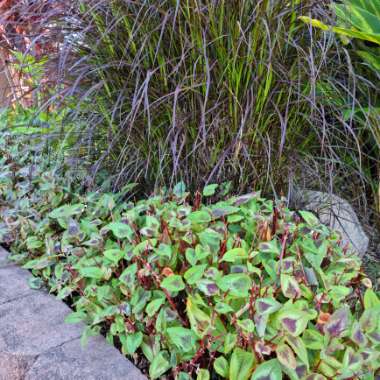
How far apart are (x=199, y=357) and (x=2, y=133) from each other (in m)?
1.86

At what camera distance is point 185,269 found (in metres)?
1.11

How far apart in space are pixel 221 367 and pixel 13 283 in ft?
2.62

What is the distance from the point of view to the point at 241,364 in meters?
0.90

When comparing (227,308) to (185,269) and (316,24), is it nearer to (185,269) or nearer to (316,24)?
(185,269)

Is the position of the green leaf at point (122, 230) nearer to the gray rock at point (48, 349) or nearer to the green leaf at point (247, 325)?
the gray rock at point (48, 349)

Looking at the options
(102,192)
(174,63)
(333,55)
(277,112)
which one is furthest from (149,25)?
(333,55)

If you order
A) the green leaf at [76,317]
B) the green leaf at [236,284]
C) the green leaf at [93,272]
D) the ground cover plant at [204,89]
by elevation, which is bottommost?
the green leaf at [76,317]

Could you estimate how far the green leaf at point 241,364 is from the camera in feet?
2.90

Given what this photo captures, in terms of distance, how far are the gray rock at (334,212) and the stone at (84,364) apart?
89 centimetres

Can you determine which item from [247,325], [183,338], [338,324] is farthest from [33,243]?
[338,324]

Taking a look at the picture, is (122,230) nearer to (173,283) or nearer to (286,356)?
(173,283)

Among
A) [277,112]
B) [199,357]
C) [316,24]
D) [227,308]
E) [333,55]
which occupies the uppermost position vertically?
[316,24]

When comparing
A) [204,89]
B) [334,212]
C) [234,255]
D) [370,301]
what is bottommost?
[334,212]

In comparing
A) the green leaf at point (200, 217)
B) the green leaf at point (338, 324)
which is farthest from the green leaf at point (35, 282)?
the green leaf at point (338, 324)
